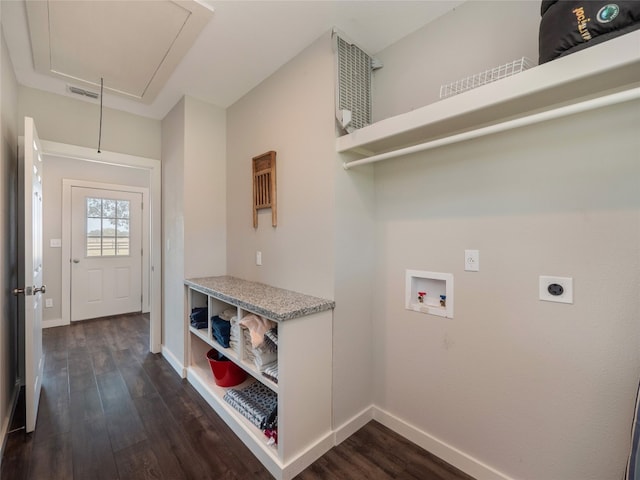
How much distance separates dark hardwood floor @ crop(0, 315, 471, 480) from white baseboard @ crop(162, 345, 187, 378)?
0.21 feet

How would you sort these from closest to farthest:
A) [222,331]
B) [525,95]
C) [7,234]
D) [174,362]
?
[525,95]
[7,234]
[222,331]
[174,362]

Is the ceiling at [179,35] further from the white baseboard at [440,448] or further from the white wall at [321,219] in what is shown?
the white baseboard at [440,448]

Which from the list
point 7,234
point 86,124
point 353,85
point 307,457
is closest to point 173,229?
point 7,234

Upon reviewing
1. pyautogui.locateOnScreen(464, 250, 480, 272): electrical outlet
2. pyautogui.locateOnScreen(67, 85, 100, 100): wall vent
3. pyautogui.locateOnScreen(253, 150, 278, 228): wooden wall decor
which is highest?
pyautogui.locateOnScreen(67, 85, 100, 100): wall vent

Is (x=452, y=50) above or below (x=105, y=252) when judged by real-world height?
above

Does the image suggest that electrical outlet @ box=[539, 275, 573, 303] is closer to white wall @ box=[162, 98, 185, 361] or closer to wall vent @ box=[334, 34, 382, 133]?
wall vent @ box=[334, 34, 382, 133]

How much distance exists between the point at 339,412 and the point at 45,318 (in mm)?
4411

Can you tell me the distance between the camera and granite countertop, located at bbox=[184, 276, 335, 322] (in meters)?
1.53

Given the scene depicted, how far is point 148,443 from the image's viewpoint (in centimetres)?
173

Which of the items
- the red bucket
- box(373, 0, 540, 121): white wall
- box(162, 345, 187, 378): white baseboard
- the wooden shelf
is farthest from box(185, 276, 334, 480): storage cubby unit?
box(373, 0, 540, 121): white wall

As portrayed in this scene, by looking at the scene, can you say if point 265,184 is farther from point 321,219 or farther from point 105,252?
point 105,252

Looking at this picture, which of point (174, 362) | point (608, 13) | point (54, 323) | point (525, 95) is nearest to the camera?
point (608, 13)

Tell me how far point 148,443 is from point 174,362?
40.5 inches

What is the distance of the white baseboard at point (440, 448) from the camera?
146 centimetres
